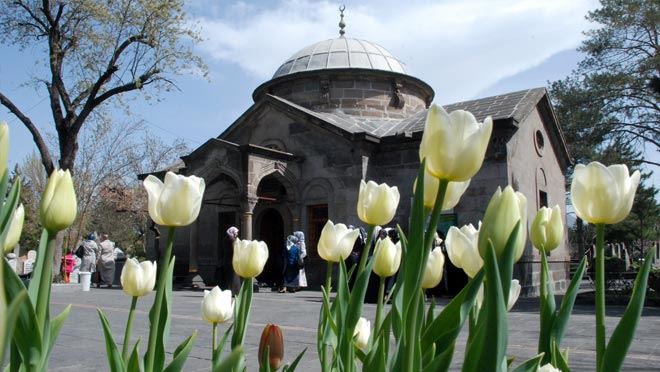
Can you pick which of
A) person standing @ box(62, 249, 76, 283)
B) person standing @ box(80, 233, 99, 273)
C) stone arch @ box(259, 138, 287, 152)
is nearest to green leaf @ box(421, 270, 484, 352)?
stone arch @ box(259, 138, 287, 152)

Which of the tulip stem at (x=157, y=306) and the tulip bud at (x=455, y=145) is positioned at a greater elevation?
the tulip bud at (x=455, y=145)

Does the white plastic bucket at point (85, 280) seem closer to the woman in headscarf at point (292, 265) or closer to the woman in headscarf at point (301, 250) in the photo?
the woman in headscarf at point (292, 265)

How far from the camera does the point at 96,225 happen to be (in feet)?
164

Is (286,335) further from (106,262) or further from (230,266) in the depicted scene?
(106,262)

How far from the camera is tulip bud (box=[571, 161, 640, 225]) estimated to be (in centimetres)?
135

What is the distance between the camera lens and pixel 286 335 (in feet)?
23.3

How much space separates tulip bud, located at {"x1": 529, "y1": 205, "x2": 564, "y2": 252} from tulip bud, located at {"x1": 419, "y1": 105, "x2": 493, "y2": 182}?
0.47 metres

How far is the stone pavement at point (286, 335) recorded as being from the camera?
17.3 feet

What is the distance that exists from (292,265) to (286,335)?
868 centimetres

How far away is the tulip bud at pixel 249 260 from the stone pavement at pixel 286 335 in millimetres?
1278

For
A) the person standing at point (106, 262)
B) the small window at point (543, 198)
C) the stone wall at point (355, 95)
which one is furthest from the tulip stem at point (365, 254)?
the person standing at point (106, 262)

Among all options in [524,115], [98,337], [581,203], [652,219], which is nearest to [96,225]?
[524,115]

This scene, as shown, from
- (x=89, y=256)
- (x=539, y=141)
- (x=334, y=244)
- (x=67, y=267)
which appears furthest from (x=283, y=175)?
(x=334, y=244)

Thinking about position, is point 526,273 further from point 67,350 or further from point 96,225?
point 96,225
